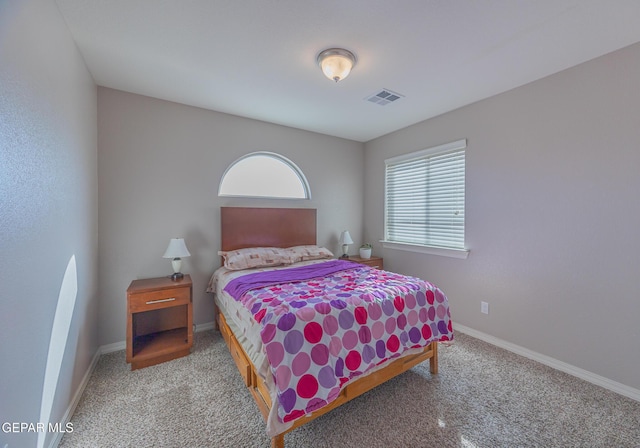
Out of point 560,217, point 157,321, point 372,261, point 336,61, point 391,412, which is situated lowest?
point 391,412

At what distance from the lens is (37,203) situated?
1354 mm

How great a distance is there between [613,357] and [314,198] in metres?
3.32

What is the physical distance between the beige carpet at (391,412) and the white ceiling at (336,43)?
8.51ft

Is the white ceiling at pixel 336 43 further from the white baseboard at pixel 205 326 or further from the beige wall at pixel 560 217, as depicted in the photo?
the white baseboard at pixel 205 326

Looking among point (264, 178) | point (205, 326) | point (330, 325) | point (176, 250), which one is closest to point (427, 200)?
point (264, 178)

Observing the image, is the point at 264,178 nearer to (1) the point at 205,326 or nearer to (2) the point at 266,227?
(2) the point at 266,227

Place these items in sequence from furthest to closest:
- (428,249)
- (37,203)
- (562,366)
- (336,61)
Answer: (428,249) < (562,366) < (336,61) < (37,203)

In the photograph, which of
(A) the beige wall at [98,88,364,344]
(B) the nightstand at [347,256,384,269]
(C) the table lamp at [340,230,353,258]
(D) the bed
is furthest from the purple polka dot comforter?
(C) the table lamp at [340,230,353,258]

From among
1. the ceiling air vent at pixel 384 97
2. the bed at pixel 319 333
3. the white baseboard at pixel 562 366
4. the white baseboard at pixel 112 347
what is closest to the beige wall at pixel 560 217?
the white baseboard at pixel 562 366

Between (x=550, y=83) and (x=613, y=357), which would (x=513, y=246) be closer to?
(x=613, y=357)

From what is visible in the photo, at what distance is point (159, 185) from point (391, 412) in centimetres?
298

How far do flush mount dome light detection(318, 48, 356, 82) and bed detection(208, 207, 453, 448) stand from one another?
5.67 ft

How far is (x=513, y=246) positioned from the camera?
8.47 feet

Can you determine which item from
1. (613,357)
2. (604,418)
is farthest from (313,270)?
(613,357)
